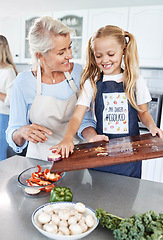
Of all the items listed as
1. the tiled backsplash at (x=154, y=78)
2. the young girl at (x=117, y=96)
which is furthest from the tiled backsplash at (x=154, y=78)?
the young girl at (x=117, y=96)

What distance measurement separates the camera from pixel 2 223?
0.76 metres

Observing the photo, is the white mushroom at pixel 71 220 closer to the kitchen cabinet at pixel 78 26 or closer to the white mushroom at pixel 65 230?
the white mushroom at pixel 65 230

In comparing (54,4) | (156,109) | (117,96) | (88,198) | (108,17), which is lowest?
(88,198)

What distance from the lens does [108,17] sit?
2.65 metres

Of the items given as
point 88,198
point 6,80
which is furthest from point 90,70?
point 6,80

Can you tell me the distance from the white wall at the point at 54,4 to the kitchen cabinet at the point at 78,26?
79mm

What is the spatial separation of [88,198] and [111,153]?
20cm

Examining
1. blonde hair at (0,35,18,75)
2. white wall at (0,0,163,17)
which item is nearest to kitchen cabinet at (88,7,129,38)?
white wall at (0,0,163,17)

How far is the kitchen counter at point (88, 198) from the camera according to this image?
736 mm

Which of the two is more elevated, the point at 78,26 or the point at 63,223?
the point at 78,26

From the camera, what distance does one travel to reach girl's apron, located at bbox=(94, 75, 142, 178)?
1357mm

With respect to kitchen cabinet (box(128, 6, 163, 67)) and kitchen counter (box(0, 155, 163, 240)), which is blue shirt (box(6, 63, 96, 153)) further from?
kitchen cabinet (box(128, 6, 163, 67))

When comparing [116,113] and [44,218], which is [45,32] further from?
[44,218]

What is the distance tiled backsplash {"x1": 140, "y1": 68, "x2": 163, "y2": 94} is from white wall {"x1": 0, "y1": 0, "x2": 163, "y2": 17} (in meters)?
0.77
